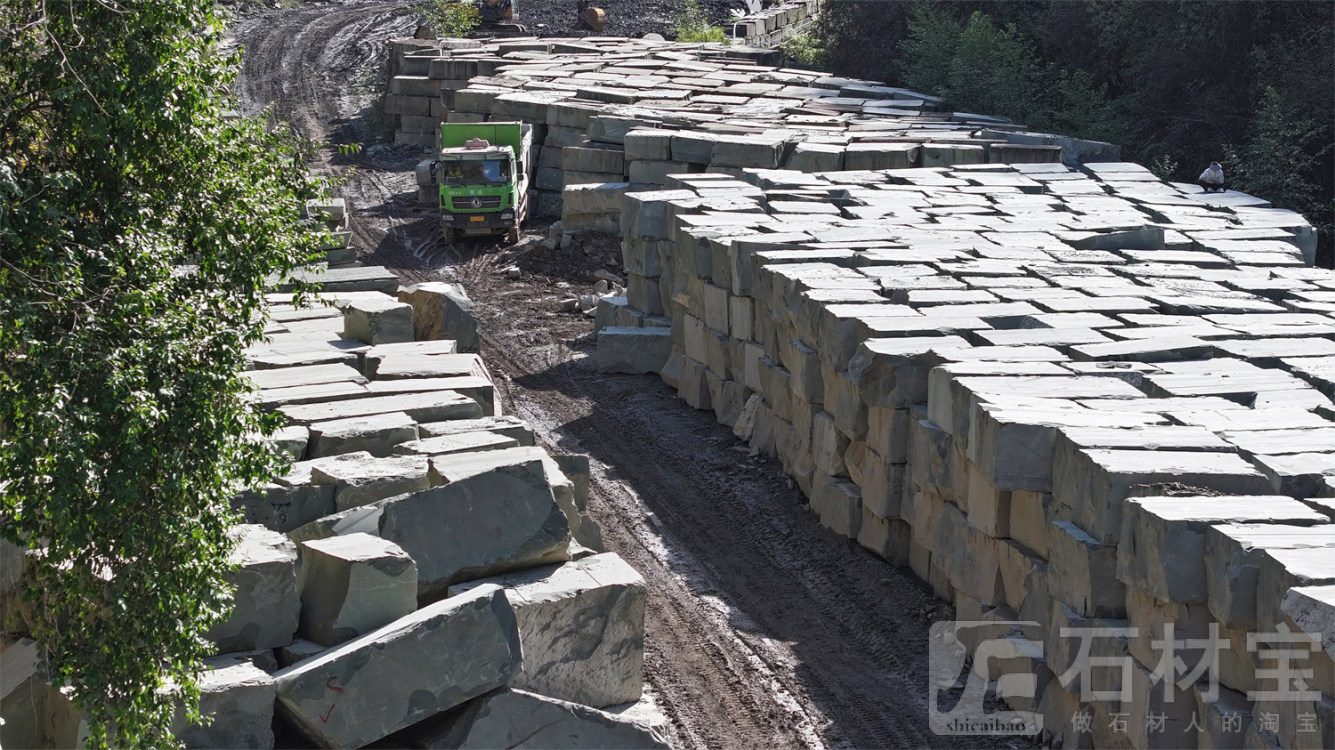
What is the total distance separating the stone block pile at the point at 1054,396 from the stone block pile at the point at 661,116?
2368 mm

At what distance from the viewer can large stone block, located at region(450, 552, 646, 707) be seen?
773 centimetres

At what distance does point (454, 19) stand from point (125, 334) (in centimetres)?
3380

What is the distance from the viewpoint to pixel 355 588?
7.21 metres

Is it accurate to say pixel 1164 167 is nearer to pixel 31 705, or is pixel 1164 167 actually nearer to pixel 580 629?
pixel 580 629

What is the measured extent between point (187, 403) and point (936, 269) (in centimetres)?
848

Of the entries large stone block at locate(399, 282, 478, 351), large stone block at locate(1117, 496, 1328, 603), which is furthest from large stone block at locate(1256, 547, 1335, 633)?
large stone block at locate(399, 282, 478, 351)

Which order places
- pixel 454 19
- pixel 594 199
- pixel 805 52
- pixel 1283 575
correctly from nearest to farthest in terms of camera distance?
pixel 1283 575 → pixel 594 199 → pixel 805 52 → pixel 454 19

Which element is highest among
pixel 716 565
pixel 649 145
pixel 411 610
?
pixel 649 145

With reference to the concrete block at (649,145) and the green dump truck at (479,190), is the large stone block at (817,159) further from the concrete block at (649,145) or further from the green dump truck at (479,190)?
the green dump truck at (479,190)

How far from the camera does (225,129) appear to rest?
655 centimetres

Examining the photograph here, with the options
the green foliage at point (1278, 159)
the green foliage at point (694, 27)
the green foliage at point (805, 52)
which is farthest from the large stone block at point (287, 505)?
the green foliage at point (694, 27)

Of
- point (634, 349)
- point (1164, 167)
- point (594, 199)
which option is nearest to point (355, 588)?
point (634, 349)

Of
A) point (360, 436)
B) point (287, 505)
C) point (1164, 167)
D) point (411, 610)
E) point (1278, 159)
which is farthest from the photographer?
point (1164, 167)

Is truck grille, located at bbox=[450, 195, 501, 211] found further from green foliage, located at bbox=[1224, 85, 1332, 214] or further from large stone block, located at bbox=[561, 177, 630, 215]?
green foliage, located at bbox=[1224, 85, 1332, 214]
